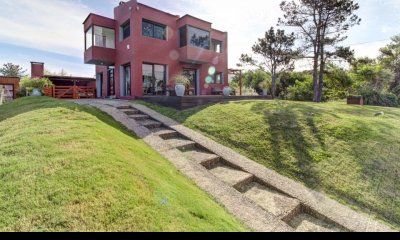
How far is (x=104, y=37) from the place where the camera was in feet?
57.1

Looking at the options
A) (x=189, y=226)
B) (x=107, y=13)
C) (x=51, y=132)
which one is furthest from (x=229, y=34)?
(x=189, y=226)

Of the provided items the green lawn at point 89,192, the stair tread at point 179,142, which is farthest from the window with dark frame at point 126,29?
the green lawn at point 89,192

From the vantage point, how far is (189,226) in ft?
9.66

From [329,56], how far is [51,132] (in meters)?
17.5

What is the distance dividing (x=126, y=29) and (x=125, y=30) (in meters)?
0.18

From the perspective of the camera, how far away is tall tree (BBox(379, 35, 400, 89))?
29998 millimetres

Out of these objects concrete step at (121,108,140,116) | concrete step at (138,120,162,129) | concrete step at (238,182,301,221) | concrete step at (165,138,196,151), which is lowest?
concrete step at (238,182,301,221)

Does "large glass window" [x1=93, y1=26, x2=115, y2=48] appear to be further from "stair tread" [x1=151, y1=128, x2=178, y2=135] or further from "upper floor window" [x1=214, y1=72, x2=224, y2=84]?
"stair tread" [x1=151, y1=128, x2=178, y2=135]

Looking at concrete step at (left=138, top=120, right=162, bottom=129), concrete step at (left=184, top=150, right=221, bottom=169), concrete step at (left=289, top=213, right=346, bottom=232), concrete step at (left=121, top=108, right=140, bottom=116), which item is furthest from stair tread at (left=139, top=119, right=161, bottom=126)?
concrete step at (left=289, top=213, right=346, bottom=232)

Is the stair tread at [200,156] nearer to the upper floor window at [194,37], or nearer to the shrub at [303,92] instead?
the upper floor window at [194,37]

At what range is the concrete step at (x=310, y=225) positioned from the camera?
4091mm

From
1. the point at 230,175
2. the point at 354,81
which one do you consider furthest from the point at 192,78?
the point at 354,81

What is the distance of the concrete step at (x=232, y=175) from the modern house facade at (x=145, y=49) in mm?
10526

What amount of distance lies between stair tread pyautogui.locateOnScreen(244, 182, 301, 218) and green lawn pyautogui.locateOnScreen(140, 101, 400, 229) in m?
0.95
